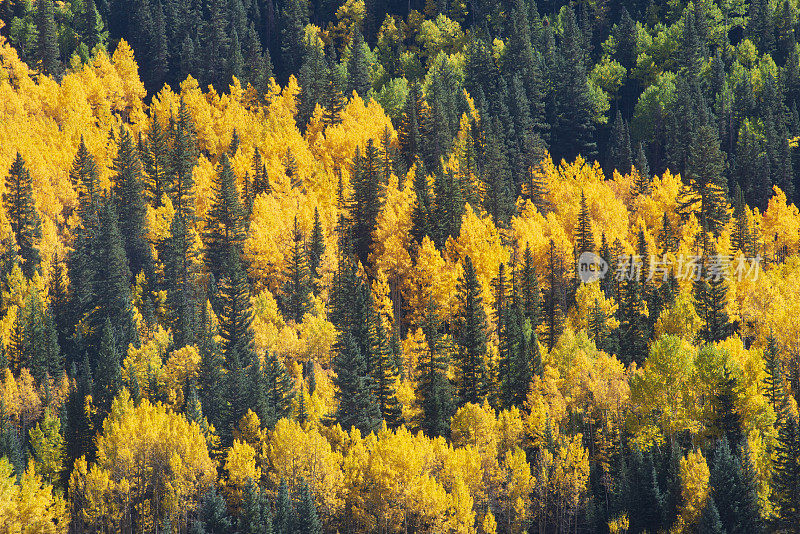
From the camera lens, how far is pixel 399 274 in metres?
102

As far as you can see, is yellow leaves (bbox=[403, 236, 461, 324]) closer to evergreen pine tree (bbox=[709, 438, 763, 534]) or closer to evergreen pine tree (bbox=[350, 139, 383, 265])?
evergreen pine tree (bbox=[350, 139, 383, 265])

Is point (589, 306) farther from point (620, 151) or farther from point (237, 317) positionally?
point (620, 151)

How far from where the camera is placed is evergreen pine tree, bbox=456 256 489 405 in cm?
8544

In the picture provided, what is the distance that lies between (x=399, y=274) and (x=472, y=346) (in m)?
17.5

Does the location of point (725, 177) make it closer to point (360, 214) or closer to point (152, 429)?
point (360, 214)

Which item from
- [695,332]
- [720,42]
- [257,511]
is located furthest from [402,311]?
[720,42]

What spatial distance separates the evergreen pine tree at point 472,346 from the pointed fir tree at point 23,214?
1576 inches

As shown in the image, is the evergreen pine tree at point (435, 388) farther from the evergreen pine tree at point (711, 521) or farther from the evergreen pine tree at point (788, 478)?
the evergreen pine tree at point (788, 478)

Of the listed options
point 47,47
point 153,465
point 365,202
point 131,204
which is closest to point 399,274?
point 365,202

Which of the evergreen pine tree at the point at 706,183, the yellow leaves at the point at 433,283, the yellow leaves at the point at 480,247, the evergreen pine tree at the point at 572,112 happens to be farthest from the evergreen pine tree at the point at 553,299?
the evergreen pine tree at the point at 572,112

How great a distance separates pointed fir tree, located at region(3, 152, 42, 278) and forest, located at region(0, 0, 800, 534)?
30cm

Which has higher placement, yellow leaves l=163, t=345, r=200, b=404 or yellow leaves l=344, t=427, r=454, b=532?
yellow leaves l=163, t=345, r=200, b=404

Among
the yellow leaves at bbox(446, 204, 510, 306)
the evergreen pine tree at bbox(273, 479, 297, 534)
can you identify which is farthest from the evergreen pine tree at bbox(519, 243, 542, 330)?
the evergreen pine tree at bbox(273, 479, 297, 534)

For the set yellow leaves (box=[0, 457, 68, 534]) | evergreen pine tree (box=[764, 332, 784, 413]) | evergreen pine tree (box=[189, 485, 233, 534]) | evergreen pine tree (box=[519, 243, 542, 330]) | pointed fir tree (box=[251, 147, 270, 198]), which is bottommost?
evergreen pine tree (box=[189, 485, 233, 534])
